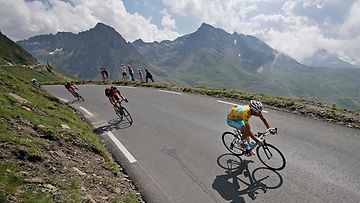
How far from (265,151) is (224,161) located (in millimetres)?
1400

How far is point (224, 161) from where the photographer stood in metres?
9.45

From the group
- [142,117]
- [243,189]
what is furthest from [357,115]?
[142,117]

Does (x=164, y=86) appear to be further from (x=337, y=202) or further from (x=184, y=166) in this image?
(x=337, y=202)

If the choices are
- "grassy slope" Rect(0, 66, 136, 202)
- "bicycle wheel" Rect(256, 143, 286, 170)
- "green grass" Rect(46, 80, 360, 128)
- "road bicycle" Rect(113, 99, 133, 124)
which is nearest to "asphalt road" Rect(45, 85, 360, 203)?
"bicycle wheel" Rect(256, 143, 286, 170)

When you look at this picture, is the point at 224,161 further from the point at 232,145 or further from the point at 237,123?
the point at 237,123

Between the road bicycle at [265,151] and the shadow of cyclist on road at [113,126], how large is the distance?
633 cm

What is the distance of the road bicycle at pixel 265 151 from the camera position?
28.6ft

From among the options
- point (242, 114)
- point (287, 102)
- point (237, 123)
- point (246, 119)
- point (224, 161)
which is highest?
point (242, 114)

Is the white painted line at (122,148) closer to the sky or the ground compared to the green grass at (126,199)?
closer to the sky

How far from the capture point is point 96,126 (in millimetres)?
15172

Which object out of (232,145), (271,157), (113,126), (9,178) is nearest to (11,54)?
(113,126)

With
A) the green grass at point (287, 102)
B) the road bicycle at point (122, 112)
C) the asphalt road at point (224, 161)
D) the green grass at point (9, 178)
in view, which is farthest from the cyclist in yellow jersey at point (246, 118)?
the road bicycle at point (122, 112)

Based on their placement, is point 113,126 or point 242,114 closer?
point 242,114

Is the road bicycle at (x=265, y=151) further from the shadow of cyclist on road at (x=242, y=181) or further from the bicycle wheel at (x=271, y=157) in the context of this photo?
the shadow of cyclist on road at (x=242, y=181)
